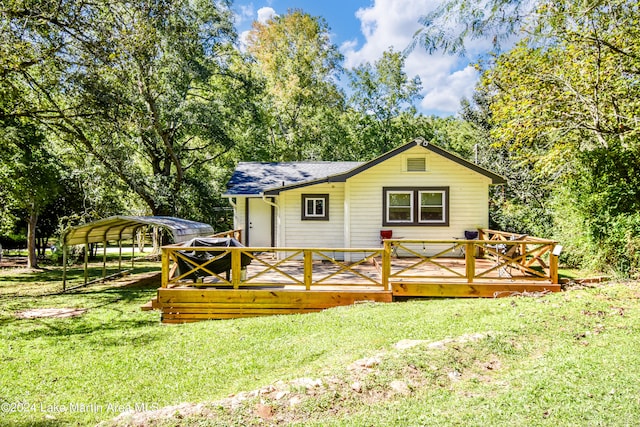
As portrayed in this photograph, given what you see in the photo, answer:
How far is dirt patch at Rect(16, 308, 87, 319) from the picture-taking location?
8.06 m

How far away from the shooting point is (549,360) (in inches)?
166

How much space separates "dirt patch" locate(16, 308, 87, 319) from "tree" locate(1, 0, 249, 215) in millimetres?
5440

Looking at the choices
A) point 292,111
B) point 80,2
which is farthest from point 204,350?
point 292,111

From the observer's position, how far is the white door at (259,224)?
45.4ft

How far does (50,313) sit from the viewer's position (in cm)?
832

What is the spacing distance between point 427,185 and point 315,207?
144 inches

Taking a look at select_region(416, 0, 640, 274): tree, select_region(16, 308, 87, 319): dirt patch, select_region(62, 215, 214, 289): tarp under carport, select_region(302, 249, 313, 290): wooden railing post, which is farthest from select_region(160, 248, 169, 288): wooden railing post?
select_region(416, 0, 640, 274): tree

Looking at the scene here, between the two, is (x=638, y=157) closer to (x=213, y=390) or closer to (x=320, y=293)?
→ (x=320, y=293)

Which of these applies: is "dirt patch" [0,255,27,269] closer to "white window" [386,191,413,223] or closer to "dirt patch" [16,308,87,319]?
"dirt patch" [16,308,87,319]

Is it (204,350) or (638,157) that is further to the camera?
(638,157)

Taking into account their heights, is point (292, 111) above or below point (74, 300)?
above

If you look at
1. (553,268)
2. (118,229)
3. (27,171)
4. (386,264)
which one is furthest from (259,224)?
(553,268)

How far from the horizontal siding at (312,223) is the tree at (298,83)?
14.0 m

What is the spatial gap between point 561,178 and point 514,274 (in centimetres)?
481
